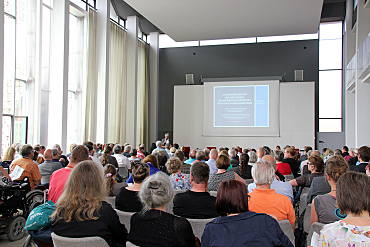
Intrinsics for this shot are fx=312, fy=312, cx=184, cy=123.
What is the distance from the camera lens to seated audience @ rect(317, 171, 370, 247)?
159 centimetres

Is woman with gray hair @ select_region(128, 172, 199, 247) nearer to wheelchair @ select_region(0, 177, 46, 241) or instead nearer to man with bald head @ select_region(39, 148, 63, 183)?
wheelchair @ select_region(0, 177, 46, 241)

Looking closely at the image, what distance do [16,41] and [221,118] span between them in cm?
839

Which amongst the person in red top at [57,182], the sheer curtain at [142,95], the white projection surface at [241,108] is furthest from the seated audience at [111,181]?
the sheer curtain at [142,95]

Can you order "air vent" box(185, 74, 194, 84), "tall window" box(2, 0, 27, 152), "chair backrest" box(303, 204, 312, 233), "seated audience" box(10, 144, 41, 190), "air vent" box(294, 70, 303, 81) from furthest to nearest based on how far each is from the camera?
"air vent" box(185, 74, 194, 84)
"air vent" box(294, 70, 303, 81)
"tall window" box(2, 0, 27, 152)
"seated audience" box(10, 144, 41, 190)
"chair backrest" box(303, 204, 312, 233)

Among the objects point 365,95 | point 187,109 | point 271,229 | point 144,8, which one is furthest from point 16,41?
point 365,95

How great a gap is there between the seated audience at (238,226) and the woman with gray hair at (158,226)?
13cm

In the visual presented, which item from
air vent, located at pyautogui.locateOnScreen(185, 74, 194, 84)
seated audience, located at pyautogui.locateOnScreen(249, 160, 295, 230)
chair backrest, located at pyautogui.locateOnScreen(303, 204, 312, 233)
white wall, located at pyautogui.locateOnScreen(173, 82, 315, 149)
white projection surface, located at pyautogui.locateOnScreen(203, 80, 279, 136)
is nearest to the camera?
seated audience, located at pyautogui.locateOnScreen(249, 160, 295, 230)

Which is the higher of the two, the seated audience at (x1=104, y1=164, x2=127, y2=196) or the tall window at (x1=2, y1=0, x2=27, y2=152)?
the tall window at (x1=2, y1=0, x2=27, y2=152)

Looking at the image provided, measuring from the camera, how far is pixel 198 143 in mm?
14000

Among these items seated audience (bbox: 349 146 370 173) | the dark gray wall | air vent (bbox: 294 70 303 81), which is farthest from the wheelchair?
air vent (bbox: 294 70 303 81)

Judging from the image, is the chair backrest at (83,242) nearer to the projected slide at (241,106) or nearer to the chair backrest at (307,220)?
the chair backrest at (307,220)

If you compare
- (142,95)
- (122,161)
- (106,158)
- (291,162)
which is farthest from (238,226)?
(142,95)

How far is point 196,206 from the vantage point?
2459 millimetres

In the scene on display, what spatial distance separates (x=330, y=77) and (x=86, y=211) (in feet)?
47.7
